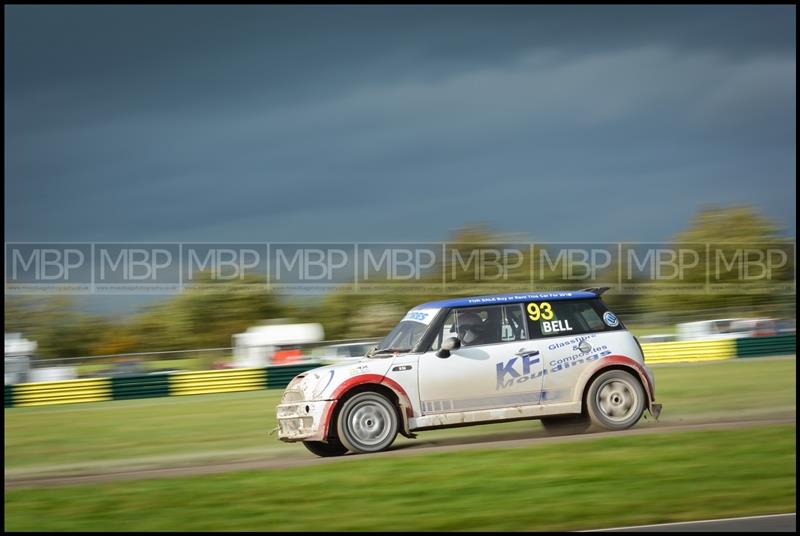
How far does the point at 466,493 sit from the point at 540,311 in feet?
11.5

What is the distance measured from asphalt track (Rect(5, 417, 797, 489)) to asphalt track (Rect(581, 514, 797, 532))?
3676 millimetres

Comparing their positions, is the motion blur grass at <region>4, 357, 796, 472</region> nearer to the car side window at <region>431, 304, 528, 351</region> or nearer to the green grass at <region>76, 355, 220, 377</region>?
the car side window at <region>431, 304, 528, 351</region>

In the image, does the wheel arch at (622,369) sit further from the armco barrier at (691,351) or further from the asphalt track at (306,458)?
the armco barrier at (691,351)

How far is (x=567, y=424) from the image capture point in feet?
42.7

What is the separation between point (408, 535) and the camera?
7.74 meters

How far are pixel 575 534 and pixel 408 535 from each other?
1.26m

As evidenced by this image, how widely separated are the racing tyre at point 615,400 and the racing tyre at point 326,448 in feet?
9.86

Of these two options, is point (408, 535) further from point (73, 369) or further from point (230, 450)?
point (73, 369)

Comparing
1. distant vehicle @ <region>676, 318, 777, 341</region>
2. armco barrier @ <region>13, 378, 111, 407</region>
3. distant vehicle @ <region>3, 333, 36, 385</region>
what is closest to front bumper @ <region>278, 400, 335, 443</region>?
armco barrier @ <region>13, 378, 111, 407</region>

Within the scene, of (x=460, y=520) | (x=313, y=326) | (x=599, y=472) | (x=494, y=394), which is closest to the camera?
(x=460, y=520)

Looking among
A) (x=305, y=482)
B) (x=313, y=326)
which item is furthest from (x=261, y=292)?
(x=305, y=482)

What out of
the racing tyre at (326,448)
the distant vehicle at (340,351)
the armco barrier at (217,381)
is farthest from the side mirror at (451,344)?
the armco barrier at (217,381)

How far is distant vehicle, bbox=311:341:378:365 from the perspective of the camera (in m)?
27.3

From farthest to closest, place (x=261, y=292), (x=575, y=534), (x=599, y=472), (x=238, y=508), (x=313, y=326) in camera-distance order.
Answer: (x=261, y=292) → (x=313, y=326) → (x=599, y=472) → (x=238, y=508) → (x=575, y=534)
